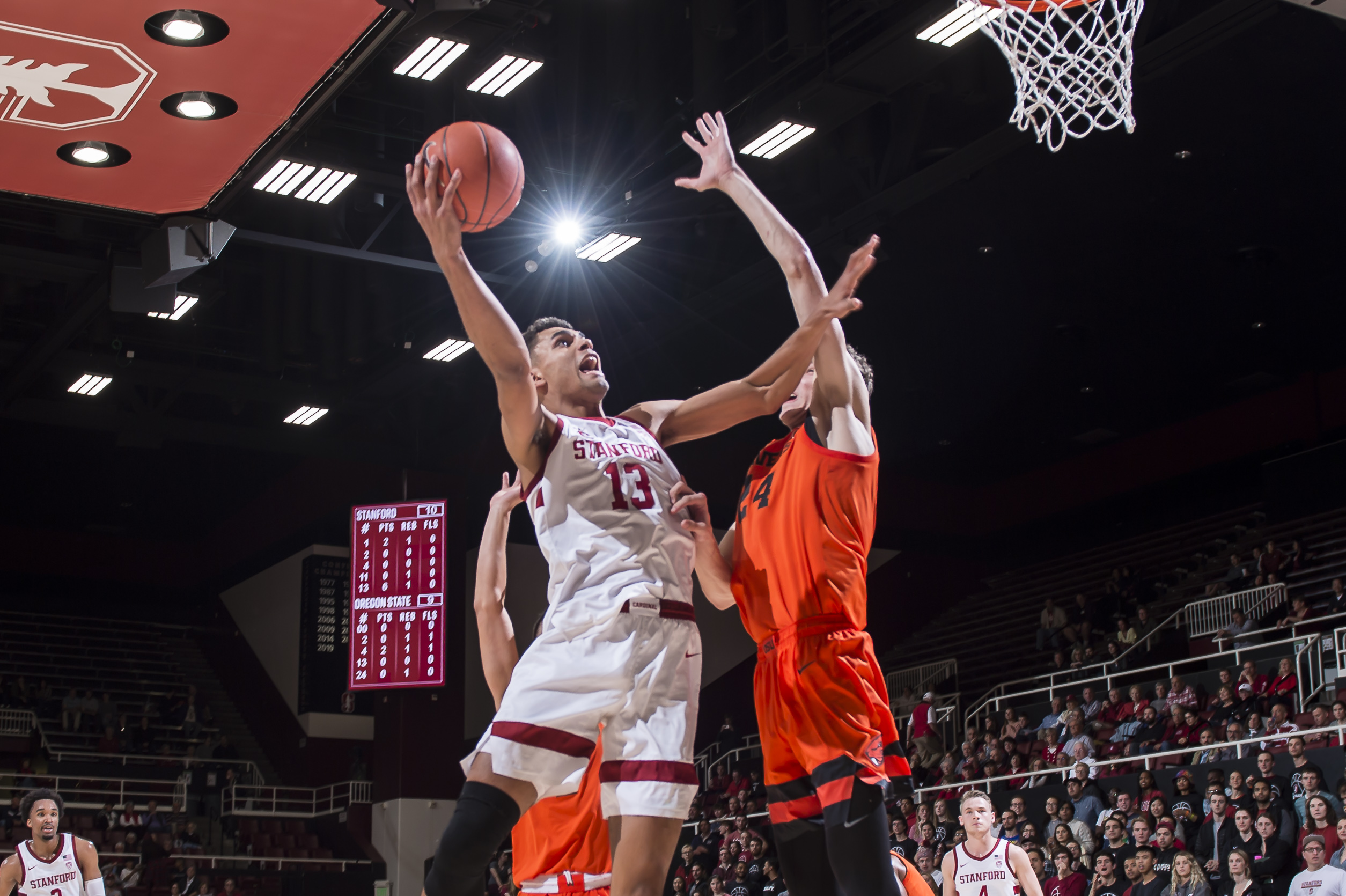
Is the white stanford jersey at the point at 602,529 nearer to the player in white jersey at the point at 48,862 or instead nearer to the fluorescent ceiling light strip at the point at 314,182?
the player in white jersey at the point at 48,862

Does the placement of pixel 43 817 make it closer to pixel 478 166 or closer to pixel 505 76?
pixel 478 166

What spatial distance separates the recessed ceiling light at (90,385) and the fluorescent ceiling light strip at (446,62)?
280 inches

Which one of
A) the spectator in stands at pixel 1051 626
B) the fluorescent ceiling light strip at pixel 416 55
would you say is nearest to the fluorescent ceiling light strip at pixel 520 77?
the fluorescent ceiling light strip at pixel 416 55

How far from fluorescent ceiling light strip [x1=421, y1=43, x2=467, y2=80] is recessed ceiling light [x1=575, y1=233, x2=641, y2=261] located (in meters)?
2.95

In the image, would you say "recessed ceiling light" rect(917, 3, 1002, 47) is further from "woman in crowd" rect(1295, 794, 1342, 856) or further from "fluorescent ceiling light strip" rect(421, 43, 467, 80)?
"woman in crowd" rect(1295, 794, 1342, 856)

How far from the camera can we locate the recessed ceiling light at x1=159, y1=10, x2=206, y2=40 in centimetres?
708

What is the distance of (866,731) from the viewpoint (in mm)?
4188

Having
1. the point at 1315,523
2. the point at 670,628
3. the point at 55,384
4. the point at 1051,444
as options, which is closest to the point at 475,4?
the point at 670,628

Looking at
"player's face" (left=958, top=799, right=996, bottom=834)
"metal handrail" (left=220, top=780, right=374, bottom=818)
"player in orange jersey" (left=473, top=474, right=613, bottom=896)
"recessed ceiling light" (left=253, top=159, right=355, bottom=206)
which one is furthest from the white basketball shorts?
"metal handrail" (left=220, top=780, right=374, bottom=818)

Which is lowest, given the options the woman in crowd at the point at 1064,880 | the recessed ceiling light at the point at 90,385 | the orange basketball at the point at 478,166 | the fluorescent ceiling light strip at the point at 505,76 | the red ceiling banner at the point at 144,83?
the woman in crowd at the point at 1064,880

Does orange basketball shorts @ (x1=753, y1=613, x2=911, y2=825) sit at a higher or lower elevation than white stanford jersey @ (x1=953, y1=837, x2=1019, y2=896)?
higher

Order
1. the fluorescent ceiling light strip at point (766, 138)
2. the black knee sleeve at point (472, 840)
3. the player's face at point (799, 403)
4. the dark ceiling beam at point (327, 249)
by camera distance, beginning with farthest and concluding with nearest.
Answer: the dark ceiling beam at point (327, 249) → the fluorescent ceiling light strip at point (766, 138) → the player's face at point (799, 403) → the black knee sleeve at point (472, 840)

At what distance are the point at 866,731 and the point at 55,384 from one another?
1539 cm

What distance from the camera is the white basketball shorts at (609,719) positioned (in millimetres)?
3799
